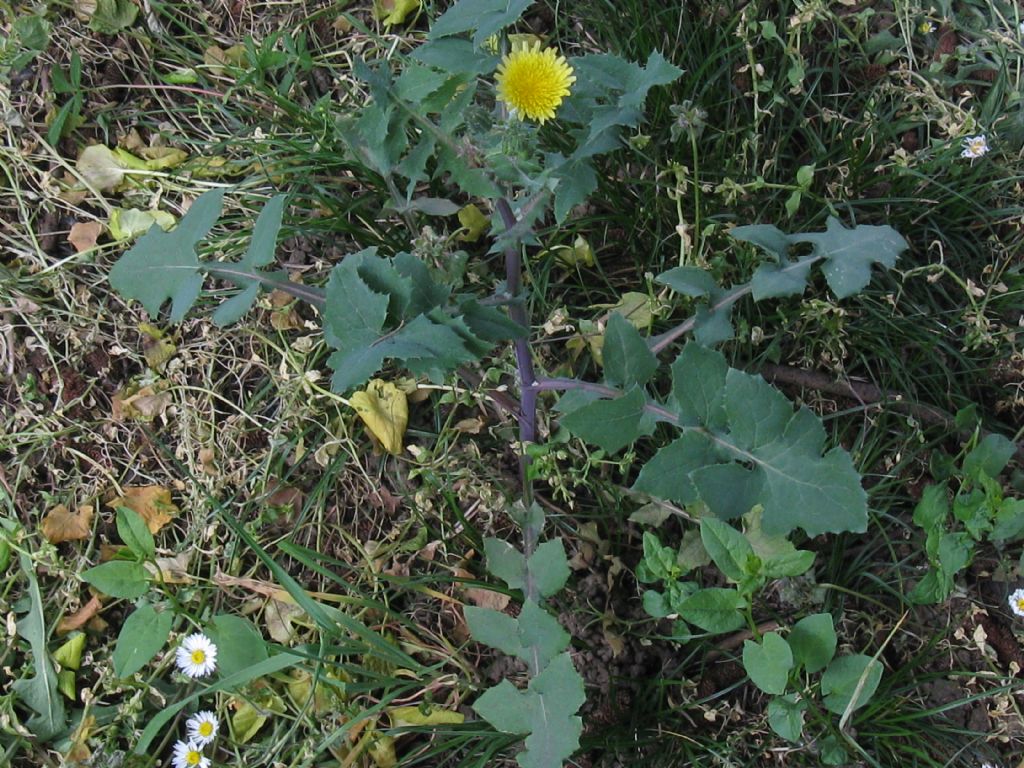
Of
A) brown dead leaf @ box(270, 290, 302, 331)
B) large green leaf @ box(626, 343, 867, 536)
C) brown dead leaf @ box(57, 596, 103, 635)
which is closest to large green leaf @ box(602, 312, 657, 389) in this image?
large green leaf @ box(626, 343, 867, 536)

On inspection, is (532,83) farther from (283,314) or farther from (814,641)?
(814,641)

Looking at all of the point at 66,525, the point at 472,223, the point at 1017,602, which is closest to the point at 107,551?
the point at 66,525

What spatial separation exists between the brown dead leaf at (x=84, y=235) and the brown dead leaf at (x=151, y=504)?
709mm

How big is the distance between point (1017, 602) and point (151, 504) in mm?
2103

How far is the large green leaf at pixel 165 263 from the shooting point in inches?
72.7

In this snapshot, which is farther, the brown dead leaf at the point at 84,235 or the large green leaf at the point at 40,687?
the brown dead leaf at the point at 84,235

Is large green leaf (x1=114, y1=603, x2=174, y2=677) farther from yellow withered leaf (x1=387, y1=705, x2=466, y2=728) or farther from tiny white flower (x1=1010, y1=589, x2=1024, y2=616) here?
tiny white flower (x1=1010, y1=589, x2=1024, y2=616)

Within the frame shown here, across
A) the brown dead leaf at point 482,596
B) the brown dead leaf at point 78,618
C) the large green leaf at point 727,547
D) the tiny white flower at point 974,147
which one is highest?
the tiny white flower at point 974,147

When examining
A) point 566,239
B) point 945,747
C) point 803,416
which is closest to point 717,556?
point 803,416

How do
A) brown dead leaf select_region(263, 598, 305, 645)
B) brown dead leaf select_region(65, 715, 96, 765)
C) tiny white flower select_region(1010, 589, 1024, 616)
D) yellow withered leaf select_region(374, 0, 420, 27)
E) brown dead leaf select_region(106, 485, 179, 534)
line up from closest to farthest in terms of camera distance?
1. tiny white flower select_region(1010, 589, 1024, 616)
2. brown dead leaf select_region(65, 715, 96, 765)
3. brown dead leaf select_region(263, 598, 305, 645)
4. brown dead leaf select_region(106, 485, 179, 534)
5. yellow withered leaf select_region(374, 0, 420, 27)

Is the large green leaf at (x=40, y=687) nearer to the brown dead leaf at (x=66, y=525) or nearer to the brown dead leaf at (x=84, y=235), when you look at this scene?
the brown dead leaf at (x=66, y=525)

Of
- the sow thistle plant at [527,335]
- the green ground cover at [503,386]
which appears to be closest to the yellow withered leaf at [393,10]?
the green ground cover at [503,386]

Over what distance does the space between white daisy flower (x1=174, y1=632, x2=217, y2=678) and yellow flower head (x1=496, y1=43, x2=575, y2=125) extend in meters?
1.42

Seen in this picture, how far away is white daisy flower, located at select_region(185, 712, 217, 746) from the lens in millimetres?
2127
